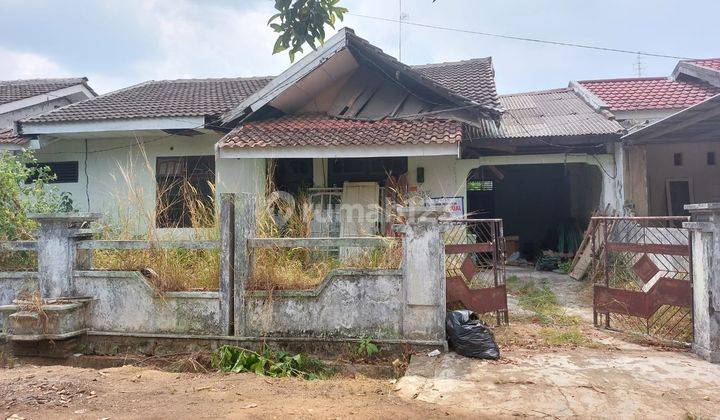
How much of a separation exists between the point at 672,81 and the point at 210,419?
13195mm

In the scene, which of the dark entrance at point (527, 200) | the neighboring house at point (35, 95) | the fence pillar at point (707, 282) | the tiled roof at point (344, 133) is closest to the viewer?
the fence pillar at point (707, 282)

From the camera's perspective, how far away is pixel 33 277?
5.32 meters

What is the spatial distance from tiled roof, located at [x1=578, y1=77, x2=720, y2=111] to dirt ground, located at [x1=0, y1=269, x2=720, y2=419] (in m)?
7.32

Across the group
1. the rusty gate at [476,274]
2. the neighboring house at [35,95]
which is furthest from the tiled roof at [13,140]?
the rusty gate at [476,274]

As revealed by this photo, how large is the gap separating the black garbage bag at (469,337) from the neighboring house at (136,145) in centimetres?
609

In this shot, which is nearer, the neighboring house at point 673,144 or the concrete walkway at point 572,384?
the concrete walkway at point 572,384

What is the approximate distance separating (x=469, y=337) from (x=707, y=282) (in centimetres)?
239

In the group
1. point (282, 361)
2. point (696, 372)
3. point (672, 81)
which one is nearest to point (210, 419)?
point (282, 361)

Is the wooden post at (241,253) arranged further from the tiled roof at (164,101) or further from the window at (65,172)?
the window at (65,172)

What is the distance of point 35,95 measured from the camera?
42.8 ft

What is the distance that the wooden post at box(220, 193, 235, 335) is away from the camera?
4.92 m

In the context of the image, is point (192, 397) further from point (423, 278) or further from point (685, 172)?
point (685, 172)

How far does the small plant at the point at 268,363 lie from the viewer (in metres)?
4.54

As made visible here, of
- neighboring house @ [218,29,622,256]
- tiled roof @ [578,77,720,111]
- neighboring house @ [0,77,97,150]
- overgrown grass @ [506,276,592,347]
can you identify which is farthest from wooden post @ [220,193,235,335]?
neighboring house @ [0,77,97,150]
